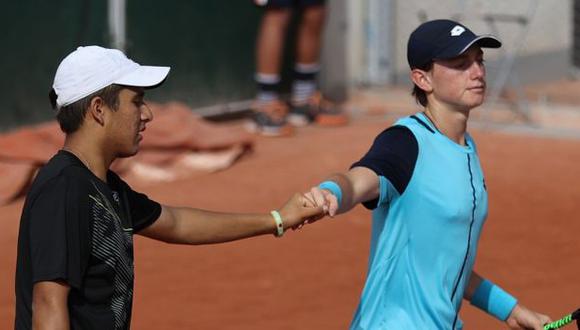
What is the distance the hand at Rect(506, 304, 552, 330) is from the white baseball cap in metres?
1.76

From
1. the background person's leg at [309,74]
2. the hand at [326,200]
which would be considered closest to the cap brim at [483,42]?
the hand at [326,200]

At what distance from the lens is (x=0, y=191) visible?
32.8ft

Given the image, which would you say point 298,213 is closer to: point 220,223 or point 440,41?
point 220,223

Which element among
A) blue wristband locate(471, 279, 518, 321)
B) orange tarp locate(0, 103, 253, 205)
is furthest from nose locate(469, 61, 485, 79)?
orange tarp locate(0, 103, 253, 205)

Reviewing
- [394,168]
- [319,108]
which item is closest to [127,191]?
[394,168]

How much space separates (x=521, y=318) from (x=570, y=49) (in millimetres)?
10634

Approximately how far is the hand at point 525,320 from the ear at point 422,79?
0.91m

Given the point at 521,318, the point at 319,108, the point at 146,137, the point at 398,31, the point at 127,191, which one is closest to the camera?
the point at 127,191

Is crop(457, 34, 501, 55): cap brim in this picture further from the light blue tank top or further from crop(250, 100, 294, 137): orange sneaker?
crop(250, 100, 294, 137): orange sneaker

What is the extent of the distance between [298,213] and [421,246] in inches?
17.0

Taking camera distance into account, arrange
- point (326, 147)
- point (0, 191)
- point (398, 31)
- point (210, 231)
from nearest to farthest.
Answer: point (210, 231), point (0, 191), point (326, 147), point (398, 31)

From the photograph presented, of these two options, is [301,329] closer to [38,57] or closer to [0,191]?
[0,191]

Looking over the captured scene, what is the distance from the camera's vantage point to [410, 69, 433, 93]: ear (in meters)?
4.68

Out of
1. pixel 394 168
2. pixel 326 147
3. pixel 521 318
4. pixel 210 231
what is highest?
pixel 394 168
